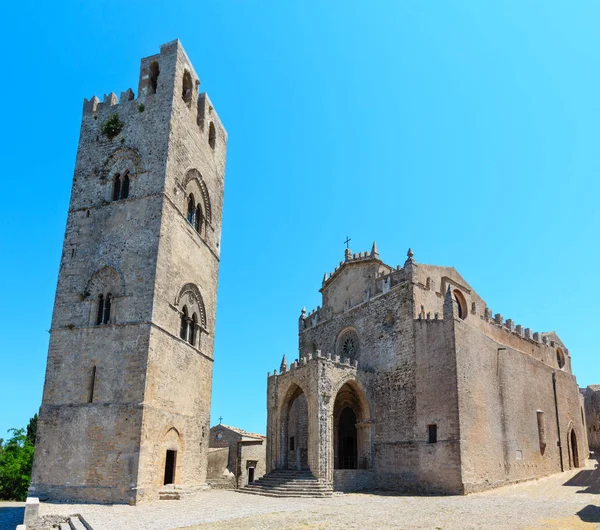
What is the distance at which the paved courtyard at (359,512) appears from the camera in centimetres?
1198

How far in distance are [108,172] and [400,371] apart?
14700mm

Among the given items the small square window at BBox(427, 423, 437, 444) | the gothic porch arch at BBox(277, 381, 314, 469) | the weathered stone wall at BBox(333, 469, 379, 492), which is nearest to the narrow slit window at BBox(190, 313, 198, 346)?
the gothic porch arch at BBox(277, 381, 314, 469)

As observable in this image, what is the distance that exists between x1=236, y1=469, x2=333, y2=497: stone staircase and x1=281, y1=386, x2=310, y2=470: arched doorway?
4.20 feet

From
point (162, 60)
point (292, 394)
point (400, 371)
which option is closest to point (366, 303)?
point (400, 371)

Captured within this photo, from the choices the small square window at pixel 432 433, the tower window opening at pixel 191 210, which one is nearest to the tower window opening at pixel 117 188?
the tower window opening at pixel 191 210

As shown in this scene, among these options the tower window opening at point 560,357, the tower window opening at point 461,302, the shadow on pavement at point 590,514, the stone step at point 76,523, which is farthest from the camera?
the tower window opening at point 560,357

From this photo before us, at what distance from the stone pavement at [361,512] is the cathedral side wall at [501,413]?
167 cm

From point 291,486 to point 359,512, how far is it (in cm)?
643

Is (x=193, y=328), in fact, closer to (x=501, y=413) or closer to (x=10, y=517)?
(x=10, y=517)

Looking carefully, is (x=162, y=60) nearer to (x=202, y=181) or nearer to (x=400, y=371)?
(x=202, y=181)

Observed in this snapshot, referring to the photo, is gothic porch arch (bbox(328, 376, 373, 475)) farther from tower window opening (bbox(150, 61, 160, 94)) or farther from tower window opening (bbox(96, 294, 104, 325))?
tower window opening (bbox(150, 61, 160, 94))

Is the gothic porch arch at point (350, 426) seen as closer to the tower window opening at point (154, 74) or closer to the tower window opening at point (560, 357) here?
the tower window opening at point (560, 357)

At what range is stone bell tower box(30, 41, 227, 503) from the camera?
16.5 m

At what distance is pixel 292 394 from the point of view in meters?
24.2
